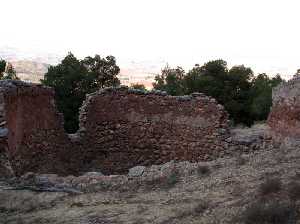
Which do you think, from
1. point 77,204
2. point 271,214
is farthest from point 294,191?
point 77,204

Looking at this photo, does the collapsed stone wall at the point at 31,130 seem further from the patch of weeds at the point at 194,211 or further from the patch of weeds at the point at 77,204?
the patch of weeds at the point at 194,211

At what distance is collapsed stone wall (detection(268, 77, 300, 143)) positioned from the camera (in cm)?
1362

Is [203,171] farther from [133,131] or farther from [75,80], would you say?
[75,80]

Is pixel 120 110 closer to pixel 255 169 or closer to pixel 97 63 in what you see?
pixel 255 169

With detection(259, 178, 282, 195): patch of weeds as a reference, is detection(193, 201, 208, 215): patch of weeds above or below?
below

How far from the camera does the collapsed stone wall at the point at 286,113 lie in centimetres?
1362

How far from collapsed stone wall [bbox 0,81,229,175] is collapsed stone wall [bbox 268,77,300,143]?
4.51 ft

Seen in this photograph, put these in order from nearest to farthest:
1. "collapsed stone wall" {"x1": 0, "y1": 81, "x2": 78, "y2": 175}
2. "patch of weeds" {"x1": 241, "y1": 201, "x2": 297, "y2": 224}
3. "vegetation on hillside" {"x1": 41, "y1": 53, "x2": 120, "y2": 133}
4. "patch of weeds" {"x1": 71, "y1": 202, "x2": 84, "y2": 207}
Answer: "patch of weeds" {"x1": 241, "y1": 201, "x2": 297, "y2": 224} < "patch of weeds" {"x1": 71, "y1": 202, "x2": 84, "y2": 207} < "collapsed stone wall" {"x1": 0, "y1": 81, "x2": 78, "y2": 175} < "vegetation on hillside" {"x1": 41, "y1": 53, "x2": 120, "y2": 133}

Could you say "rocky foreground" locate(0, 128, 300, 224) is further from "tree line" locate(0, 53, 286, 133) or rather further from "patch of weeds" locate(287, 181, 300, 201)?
"tree line" locate(0, 53, 286, 133)

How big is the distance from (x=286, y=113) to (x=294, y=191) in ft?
24.9

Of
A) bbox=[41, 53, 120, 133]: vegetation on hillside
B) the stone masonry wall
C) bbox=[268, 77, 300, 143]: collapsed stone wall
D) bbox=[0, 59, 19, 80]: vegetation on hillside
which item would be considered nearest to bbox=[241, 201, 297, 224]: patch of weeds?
bbox=[268, 77, 300, 143]: collapsed stone wall

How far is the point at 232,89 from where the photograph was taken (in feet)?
95.8

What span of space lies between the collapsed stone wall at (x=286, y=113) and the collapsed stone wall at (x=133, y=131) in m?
1.37

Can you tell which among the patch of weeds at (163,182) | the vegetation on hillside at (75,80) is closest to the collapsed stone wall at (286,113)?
the patch of weeds at (163,182)
